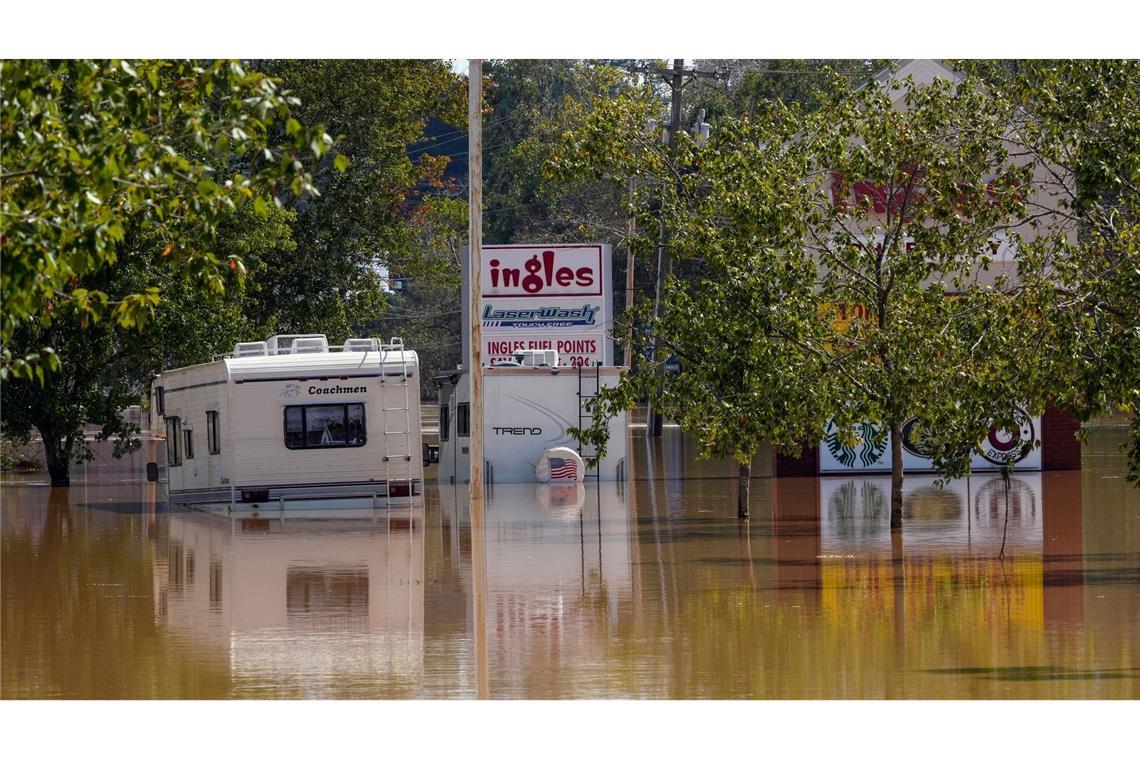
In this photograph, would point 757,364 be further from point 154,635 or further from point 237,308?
point 237,308

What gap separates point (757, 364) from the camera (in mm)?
21531

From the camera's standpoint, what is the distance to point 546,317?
37.1 m

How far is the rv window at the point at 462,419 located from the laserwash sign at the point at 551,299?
214 centimetres

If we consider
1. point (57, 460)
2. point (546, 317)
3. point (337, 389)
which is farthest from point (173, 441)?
point (546, 317)

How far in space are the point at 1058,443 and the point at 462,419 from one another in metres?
12.4

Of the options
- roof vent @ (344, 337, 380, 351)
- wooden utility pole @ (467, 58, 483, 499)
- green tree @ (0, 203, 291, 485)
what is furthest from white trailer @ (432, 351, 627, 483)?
roof vent @ (344, 337, 380, 351)

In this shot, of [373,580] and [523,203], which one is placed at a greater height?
[523,203]

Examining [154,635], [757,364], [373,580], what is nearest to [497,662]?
[154,635]

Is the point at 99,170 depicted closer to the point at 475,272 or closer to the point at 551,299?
the point at 475,272

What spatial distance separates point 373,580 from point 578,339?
64.1 ft

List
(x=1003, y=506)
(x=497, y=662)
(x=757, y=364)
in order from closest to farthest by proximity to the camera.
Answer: (x=497, y=662), (x=757, y=364), (x=1003, y=506)

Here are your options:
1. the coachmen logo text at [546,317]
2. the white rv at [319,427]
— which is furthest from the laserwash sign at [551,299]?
the white rv at [319,427]

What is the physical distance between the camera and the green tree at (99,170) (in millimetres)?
9078

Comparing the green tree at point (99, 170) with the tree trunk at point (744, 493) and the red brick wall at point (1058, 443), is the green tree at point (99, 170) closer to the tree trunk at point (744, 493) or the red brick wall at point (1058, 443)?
the tree trunk at point (744, 493)
